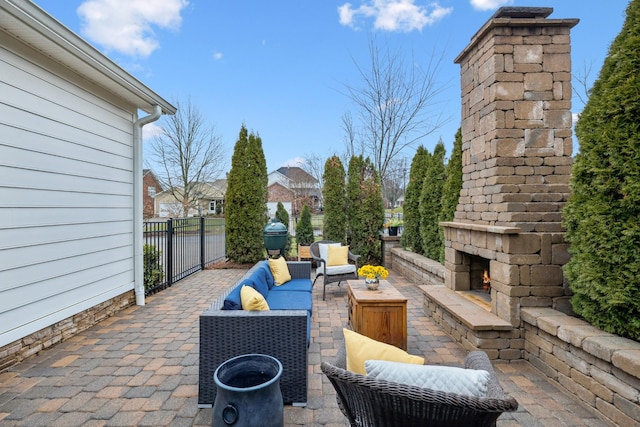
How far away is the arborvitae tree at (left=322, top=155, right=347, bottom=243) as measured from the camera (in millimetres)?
8195

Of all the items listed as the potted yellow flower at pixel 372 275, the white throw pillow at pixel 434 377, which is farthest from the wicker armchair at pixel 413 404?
the potted yellow flower at pixel 372 275

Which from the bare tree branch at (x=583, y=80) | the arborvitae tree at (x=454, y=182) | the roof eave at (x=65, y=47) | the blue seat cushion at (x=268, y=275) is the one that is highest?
the bare tree branch at (x=583, y=80)

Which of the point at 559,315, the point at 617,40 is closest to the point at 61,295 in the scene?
the point at 559,315

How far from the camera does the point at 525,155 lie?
10.6 feet

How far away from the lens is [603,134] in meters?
2.35

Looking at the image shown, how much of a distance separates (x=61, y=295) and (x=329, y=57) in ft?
28.6

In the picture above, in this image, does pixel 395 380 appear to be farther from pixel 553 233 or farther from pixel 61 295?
pixel 61 295

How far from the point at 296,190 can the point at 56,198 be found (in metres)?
21.8

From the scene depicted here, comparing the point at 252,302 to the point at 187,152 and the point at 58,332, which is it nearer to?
the point at 58,332

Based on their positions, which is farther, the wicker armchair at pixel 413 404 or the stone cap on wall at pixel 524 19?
the stone cap on wall at pixel 524 19

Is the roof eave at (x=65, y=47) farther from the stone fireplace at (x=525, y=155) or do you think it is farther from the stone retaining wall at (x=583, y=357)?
the stone retaining wall at (x=583, y=357)

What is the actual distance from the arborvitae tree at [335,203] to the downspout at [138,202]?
441cm

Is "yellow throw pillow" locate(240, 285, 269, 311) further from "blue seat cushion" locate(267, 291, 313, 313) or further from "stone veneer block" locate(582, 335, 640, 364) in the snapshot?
"stone veneer block" locate(582, 335, 640, 364)

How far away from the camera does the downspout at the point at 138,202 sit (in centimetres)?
474
